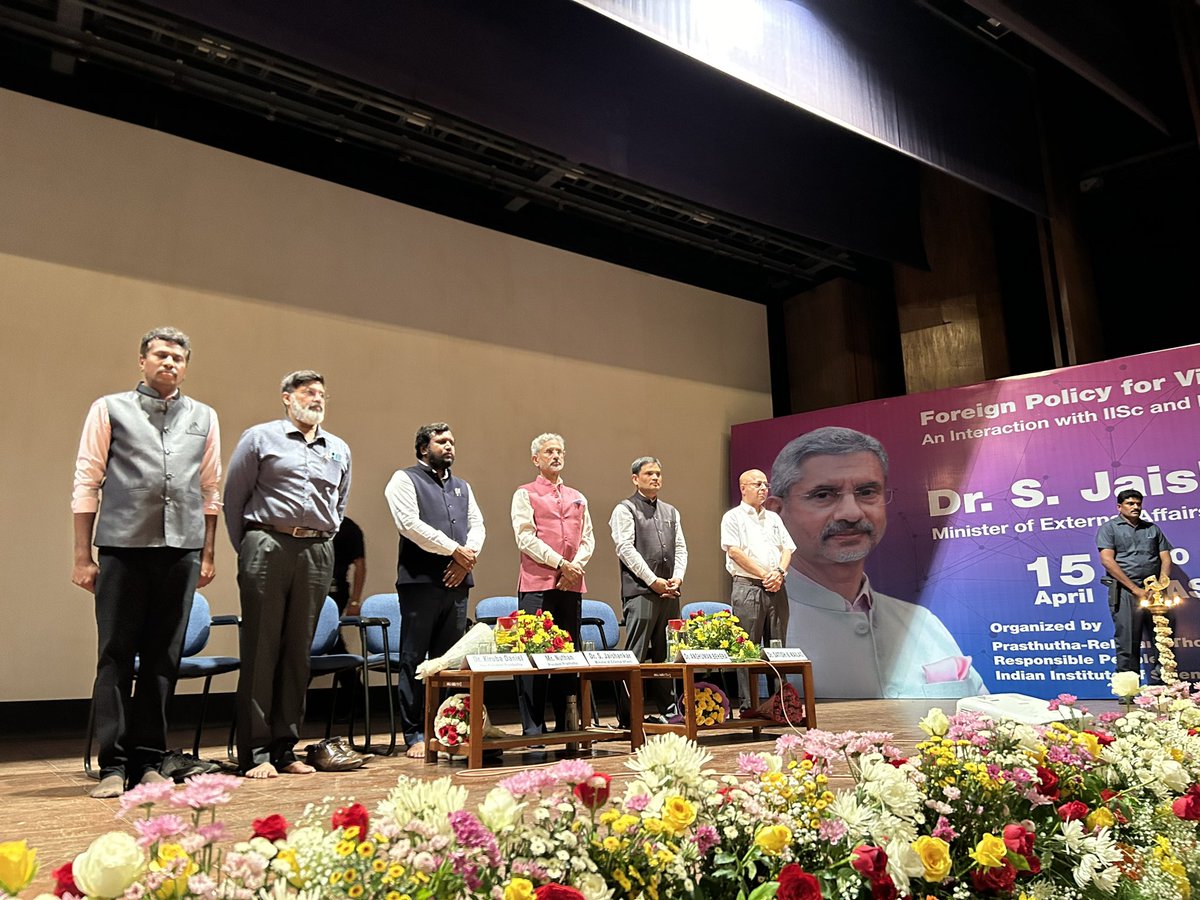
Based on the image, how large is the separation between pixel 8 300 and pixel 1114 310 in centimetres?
839

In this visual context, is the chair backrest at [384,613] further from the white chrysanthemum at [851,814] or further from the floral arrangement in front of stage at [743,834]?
the white chrysanthemum at [851,814]

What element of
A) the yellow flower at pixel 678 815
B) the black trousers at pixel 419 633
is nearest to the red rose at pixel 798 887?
the yellow flower at pixel 678 815

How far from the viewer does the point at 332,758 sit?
3588 mm

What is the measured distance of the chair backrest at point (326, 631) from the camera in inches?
191

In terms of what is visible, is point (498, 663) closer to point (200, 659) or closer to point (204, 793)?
point (200, 659)

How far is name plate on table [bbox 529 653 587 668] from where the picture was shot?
12.2ft

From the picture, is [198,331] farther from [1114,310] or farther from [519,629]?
[1114,310]

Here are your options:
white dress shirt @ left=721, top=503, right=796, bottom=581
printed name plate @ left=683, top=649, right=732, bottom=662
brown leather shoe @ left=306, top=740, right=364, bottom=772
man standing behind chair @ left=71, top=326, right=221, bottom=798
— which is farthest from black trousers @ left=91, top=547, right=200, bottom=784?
white dress shirt @ left=721, top=503, right=796, bottom=581

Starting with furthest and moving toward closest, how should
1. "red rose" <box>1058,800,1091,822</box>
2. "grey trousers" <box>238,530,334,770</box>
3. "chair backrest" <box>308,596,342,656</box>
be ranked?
1. "chair backrest" <box>308,596,342,656</box>
2. "grey trousers" <box>238,530,334,770</box>
3. "red rose" <box>1058,800,1091,822</box>

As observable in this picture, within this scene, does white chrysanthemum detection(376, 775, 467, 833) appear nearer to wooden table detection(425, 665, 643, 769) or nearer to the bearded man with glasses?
wooden table detection(425, 665, 643, 769)

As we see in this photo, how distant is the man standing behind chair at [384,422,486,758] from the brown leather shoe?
51 centimetres

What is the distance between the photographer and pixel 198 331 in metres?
6.11

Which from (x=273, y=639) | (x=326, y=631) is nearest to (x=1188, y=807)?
(x=273, y=639)

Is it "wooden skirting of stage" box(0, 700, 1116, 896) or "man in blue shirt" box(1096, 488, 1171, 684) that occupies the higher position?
"man in blue shirt" box(1096, 488, 1171, 684)
